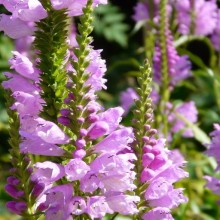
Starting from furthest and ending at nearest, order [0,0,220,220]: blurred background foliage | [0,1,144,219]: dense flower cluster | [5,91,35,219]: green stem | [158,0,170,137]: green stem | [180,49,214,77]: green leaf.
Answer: [0,0,220,220]: blurred background foliage → [180,49,214,77]: green leaf → [158,0,170,137]: green stem → [5,91,35,219]: green stem → [0,1,144,219]: dense flower cluster

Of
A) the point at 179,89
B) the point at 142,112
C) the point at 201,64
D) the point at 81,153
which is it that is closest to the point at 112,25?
the point at 179,89

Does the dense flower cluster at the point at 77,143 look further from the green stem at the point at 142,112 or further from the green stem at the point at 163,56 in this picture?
the green stem at the point at 163,56

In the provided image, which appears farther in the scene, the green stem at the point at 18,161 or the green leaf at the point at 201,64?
the green leaf at the point at 201,64

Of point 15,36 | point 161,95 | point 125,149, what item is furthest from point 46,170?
point 161,95

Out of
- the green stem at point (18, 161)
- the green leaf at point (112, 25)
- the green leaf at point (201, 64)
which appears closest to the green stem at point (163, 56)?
the green leaf at point (201, 64)

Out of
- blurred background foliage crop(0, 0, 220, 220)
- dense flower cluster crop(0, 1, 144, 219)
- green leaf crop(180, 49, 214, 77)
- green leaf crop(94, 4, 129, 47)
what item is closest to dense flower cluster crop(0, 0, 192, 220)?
dense flower cluster crop(0, 1, 144, 219)

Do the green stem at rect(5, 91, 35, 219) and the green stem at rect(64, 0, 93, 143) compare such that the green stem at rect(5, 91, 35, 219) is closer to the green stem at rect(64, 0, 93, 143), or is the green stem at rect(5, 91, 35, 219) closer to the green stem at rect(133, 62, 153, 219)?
the green stem at rect(64, 0, 93, 143)

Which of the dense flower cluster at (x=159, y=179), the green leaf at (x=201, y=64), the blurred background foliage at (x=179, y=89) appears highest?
the dense flower cluster at (x=159, y=179)

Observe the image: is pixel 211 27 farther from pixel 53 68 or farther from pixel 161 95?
pixel 53 68

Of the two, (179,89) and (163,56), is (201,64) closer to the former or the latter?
(163,56)
